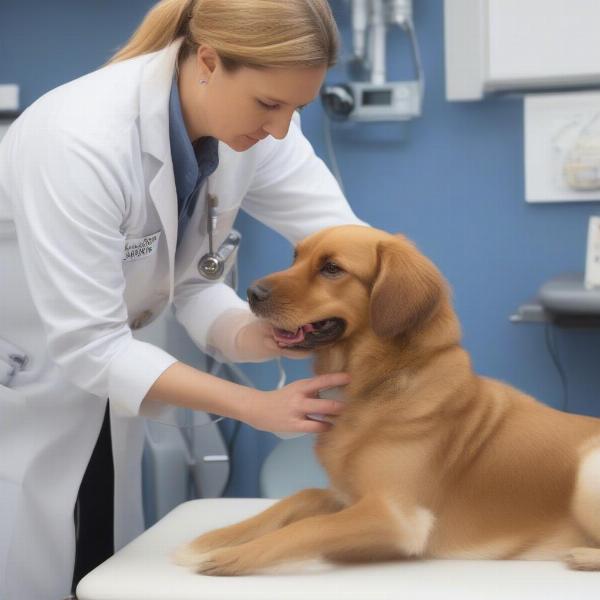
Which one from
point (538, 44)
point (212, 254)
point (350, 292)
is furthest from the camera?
point (538, 44)

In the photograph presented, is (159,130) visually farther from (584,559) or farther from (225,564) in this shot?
(584,559)

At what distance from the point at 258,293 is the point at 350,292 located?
0.12 m

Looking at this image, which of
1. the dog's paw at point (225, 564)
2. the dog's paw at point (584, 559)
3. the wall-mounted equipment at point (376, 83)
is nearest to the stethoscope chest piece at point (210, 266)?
the dog's paw at point (225, 564)

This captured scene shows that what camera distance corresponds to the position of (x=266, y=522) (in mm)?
1265

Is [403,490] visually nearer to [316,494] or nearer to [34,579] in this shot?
[316,494]

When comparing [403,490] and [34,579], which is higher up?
[403,490]

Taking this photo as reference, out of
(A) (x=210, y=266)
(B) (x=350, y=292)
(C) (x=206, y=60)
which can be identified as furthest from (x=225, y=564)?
(C) (x=206, y=60)

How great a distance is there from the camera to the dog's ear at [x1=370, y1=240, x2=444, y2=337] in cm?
124

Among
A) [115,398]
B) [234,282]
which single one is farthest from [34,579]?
[234,282]

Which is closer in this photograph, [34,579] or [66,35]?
[34,579]

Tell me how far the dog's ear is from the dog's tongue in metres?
0.09

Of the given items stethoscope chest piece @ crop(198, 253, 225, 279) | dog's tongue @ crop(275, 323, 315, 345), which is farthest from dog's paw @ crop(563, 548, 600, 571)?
stethoscope chest piece @ crop(198, 253, 225, 279)

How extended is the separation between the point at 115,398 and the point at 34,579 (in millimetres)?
345

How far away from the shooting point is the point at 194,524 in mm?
1380
